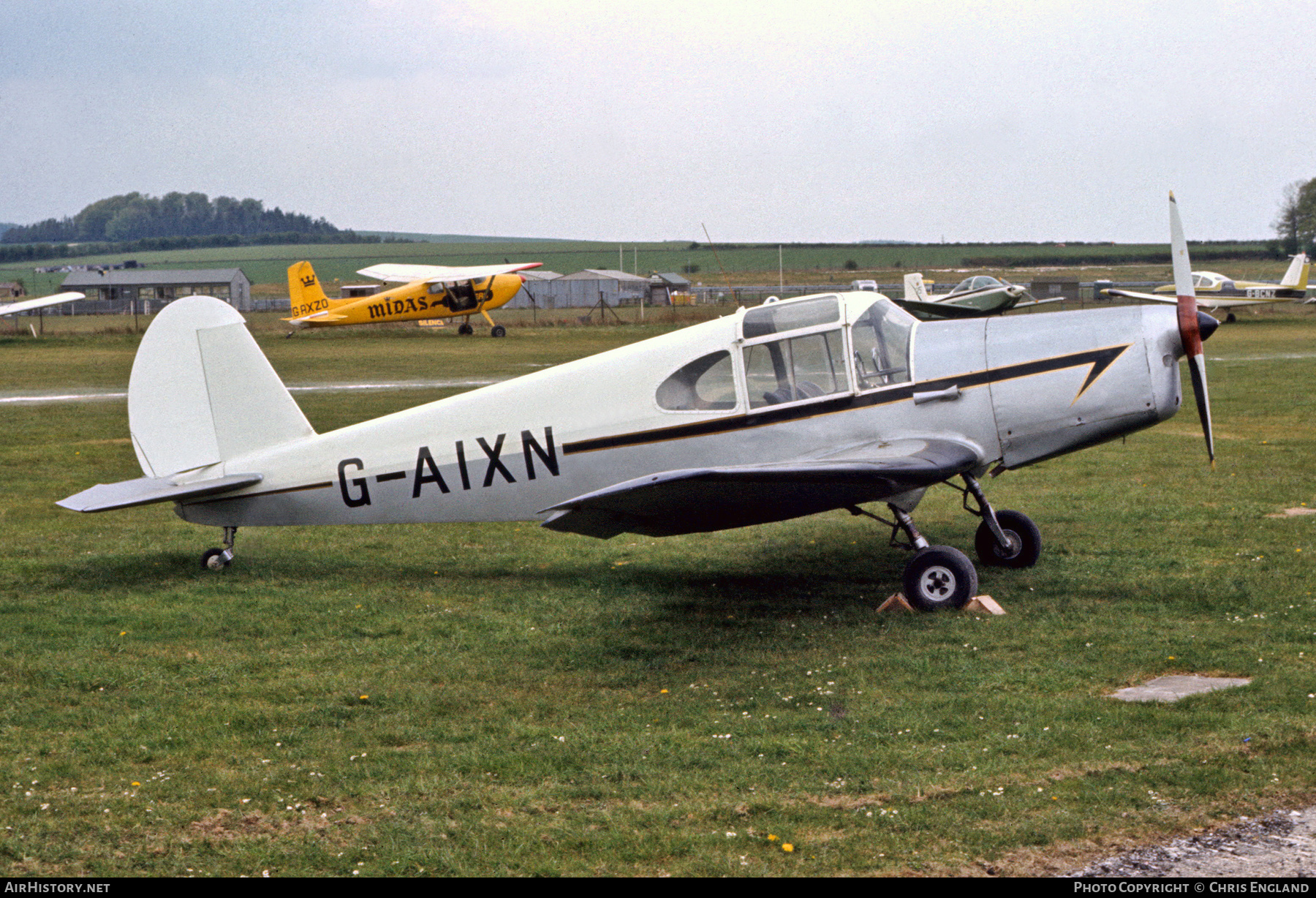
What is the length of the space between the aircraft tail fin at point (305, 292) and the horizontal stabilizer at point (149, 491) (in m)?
38.0

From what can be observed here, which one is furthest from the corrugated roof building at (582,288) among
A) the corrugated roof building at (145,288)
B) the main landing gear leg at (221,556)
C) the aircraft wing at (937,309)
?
the main landing gear leg at (221,556)

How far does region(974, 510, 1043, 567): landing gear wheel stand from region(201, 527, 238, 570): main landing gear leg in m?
6.10

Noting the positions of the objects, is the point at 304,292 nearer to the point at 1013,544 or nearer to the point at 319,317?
the point at 319,317

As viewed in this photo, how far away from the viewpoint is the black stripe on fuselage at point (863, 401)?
829 cm

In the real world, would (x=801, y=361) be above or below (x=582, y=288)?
below

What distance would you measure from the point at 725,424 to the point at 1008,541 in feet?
8.36

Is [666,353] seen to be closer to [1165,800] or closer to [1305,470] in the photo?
[1165,800]

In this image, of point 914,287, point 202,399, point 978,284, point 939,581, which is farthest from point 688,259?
point 939,581

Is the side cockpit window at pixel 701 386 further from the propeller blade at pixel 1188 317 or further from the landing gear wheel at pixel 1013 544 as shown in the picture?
the propeller blade at pixel 1188 317

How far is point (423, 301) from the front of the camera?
4897cm

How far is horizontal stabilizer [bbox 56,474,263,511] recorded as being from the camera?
888 cm

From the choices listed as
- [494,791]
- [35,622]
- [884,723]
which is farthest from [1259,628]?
[35,622]

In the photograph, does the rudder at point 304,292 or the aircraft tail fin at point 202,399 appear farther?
the rudder at point 304,292
